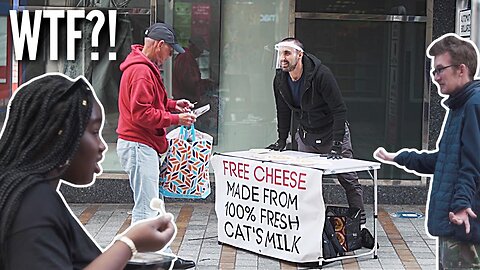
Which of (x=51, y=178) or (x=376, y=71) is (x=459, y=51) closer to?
(x=51, y=178)

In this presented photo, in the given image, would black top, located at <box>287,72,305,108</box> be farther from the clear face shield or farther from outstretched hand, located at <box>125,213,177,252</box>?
outstretched hand, located at <box>125,213,177,252</box>

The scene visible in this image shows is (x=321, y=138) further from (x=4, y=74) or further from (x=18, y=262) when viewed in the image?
(x=18, y=262)

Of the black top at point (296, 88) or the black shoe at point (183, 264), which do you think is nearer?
the black shoe at point (183, 264)

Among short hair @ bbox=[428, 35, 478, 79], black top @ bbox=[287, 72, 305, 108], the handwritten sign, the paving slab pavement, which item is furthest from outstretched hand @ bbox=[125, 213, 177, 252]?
black top @ bbox=[287, 72, 305, 108]

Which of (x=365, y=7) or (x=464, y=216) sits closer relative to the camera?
(x=464, y=216)

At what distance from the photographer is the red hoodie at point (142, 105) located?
19.6ft

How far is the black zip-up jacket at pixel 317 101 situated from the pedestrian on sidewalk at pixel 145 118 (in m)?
1.15

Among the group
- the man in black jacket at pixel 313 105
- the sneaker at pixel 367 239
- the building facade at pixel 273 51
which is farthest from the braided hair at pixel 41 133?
the building facade at pixel 273 51

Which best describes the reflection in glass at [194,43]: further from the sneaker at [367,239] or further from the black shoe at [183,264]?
the black shoe at [183,264]

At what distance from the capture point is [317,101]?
7066mm

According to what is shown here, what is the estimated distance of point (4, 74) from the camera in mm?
9070

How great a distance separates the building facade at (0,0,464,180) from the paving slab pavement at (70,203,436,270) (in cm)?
75

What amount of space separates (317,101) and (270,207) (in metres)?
0.98

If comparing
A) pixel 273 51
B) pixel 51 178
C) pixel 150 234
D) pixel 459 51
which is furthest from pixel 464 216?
pixel 273 51
